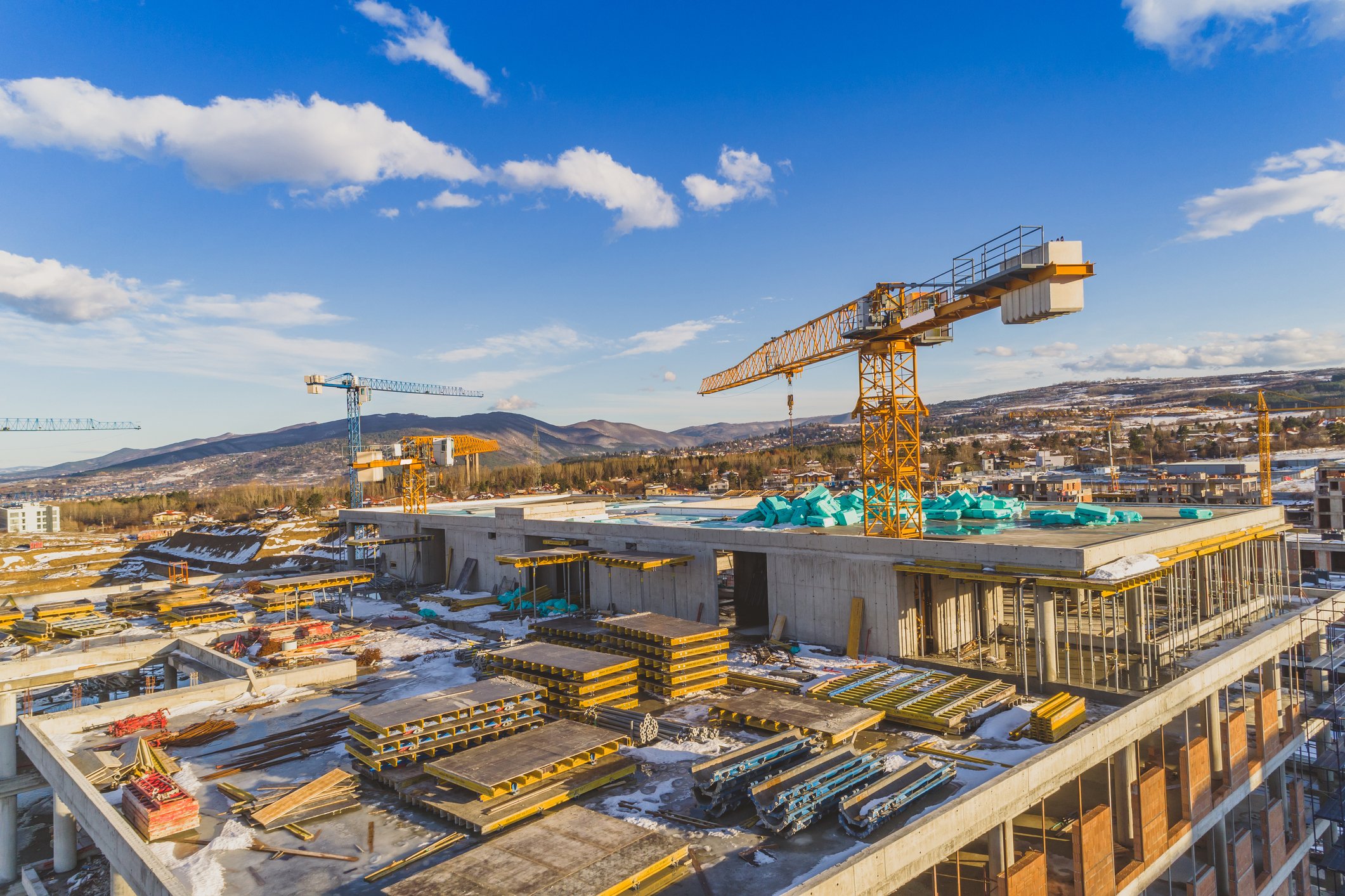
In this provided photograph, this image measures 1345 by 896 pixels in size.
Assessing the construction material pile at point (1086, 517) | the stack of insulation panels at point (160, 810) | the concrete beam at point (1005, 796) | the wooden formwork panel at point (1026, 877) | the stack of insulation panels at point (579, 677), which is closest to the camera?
the concrete beam at point (1005, 796)

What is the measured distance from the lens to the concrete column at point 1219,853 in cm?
1964

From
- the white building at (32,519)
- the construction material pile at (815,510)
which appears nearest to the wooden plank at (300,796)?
the construction material pile at (815,510)

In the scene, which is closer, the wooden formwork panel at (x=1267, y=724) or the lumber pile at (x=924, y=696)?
the lumber pile at (x=924, y=696)

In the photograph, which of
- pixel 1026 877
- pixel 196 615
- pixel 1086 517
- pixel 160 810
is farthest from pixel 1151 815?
pixel 196 615

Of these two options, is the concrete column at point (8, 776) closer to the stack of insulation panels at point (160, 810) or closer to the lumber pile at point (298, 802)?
the stack of insulation panels at point (160, 810)

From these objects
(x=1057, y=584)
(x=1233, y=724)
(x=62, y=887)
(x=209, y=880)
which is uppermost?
(x=1057, y=584)

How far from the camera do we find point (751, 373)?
140 feet

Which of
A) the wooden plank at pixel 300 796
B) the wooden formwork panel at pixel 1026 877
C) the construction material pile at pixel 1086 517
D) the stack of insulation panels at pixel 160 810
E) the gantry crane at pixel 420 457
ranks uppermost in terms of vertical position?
the gantry crane at pixel 420 457

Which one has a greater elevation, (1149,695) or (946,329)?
(946,329)

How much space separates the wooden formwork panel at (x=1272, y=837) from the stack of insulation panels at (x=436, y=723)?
21.6 m

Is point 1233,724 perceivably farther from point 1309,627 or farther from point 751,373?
point 751,373

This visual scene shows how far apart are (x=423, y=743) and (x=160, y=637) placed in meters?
21.1

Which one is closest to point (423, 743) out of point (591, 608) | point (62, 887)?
point (62, 887)

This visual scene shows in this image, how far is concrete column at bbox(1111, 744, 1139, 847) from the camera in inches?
642
